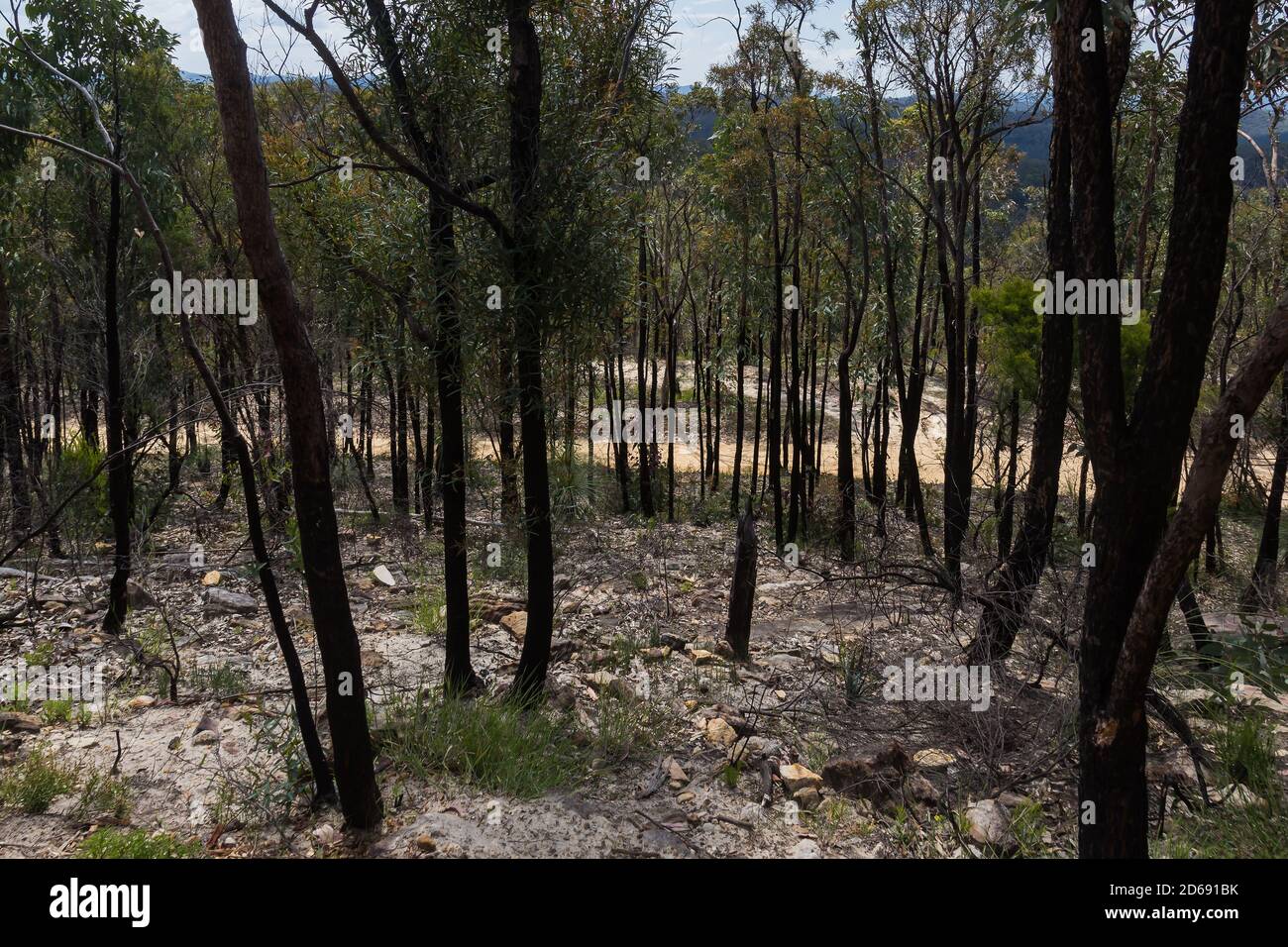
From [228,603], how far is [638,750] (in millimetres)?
5794

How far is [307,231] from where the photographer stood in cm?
1038

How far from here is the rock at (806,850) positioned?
521cm

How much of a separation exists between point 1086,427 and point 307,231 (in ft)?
29.5

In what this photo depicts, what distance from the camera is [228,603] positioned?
10062 mm

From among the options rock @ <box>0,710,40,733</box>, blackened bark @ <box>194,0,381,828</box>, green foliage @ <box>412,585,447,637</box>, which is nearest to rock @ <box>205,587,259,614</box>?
green foliage @ <box>412,585,447,637</box>

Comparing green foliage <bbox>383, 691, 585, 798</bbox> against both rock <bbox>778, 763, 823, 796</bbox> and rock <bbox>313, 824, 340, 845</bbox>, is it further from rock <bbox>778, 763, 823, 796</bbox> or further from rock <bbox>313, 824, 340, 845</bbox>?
rock <bbox>778, 763, 823, 796</bbox>

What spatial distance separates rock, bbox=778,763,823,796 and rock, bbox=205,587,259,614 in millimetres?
6679

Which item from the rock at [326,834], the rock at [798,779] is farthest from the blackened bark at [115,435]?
the rock at [798,779]

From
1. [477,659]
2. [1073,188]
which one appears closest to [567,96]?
[1073,188]

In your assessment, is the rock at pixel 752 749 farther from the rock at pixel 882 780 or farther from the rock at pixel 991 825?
the rock at pixel 991 825

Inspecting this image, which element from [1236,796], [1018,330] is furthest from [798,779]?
[1018,330]

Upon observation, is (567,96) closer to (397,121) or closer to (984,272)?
(397,121)

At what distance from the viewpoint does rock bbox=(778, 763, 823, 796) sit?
5.90 meters

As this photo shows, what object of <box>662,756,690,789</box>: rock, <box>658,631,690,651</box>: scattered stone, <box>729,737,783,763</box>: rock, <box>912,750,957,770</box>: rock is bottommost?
<box>662,756,690,789</box>: rock
